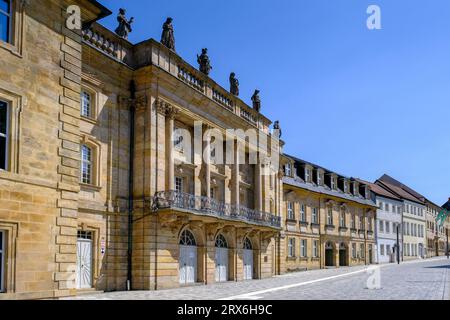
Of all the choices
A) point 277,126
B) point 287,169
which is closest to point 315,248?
point 287,169

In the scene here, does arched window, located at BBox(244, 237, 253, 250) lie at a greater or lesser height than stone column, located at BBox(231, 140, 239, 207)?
lesser

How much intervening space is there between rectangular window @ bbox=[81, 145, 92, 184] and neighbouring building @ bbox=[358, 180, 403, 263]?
46733mm

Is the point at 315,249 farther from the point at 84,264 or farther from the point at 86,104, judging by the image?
the point at 86,104

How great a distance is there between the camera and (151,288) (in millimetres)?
23031

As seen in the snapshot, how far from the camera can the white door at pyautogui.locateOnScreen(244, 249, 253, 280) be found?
3303 cm

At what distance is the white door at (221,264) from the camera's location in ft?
97.6

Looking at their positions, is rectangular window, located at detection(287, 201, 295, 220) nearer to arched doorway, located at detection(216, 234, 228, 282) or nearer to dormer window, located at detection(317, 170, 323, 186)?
dormer window, located at detection(317, 170, 323, 186)

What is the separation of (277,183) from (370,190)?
27645 mm

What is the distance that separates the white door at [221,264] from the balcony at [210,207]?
A: 7.03 ft

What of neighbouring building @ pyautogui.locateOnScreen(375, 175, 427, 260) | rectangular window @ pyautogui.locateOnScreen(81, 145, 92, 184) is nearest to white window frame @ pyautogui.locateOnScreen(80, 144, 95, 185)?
rectangular window @ pyautogui.locateOnScreen(81, 145, 92, 184)

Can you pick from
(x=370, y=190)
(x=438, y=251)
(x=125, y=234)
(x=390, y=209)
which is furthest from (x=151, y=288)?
(x=438, y=251)
